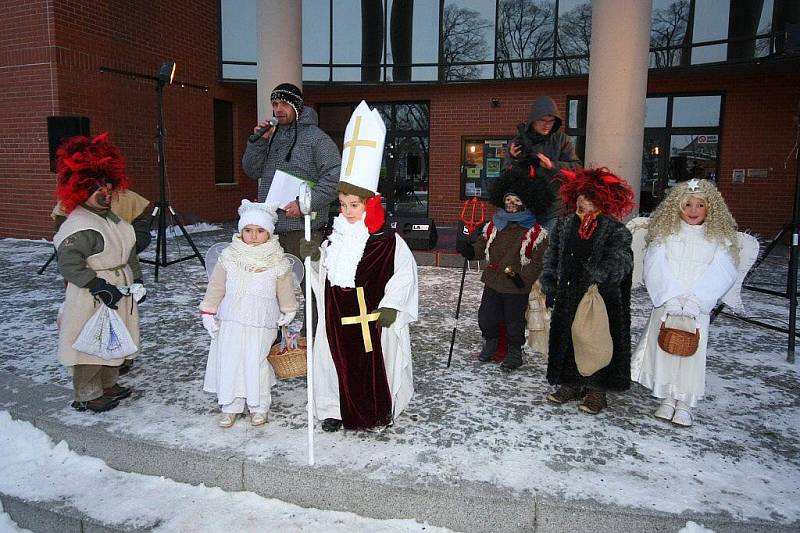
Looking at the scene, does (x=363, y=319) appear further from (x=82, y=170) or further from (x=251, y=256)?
(x=82, y=170)

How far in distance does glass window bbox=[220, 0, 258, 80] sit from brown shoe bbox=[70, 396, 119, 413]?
12476mm

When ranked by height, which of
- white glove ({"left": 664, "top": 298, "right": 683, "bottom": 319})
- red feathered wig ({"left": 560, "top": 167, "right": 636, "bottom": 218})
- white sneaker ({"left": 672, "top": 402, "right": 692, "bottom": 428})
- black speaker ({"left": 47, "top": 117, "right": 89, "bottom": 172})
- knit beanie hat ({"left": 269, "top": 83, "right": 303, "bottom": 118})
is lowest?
white sneaker ({"left": 672, "top": 402, "right": 692, "bottom": 428})

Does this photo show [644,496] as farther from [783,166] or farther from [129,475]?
[783,166]

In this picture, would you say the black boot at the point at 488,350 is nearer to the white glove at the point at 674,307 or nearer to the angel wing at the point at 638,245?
the angel wing at the point at 638,245

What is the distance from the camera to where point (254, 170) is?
4738 millimetres

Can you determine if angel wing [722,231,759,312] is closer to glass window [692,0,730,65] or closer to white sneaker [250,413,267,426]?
white sneaker [250,413,267,426]

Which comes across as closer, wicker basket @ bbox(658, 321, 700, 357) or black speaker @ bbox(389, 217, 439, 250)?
wicker basket @ bbox(658, 321, 700, 357)

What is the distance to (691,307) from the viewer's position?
3.80 meters

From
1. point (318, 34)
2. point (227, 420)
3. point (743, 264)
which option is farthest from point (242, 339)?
point (318, 34)

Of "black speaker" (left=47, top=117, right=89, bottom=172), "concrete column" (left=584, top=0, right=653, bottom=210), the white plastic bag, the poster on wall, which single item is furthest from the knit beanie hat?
the poster on wall

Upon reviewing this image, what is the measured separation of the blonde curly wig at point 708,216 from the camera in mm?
3869

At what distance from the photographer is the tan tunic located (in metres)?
3.76

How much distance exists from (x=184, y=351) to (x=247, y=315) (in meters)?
1.74

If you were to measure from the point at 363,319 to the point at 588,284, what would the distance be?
1.56 m
